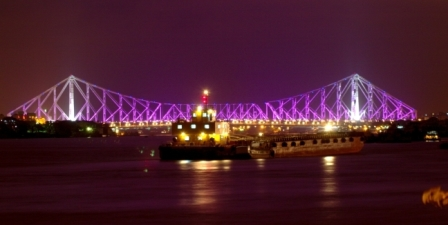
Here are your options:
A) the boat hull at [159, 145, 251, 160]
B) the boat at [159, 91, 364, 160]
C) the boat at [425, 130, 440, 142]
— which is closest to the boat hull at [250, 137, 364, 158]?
the boat at [159, 91, 364, 160]

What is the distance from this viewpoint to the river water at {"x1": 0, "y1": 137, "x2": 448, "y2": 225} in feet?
61.1

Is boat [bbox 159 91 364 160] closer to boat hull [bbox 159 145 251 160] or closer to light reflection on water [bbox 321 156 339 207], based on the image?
boat hull [bbox 159 145 251 160]

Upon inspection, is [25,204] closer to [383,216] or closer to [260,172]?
[383,216]

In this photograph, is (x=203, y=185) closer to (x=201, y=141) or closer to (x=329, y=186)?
(x=329, y=186)

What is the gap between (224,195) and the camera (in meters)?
23.6

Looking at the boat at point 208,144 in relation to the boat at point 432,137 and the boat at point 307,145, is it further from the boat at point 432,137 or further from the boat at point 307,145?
the boat at point 432,137

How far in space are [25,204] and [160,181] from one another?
782cm

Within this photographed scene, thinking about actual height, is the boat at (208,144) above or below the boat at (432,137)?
below

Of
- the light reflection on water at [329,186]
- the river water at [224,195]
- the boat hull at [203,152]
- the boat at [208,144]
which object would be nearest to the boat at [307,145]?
the boat at [208,144]

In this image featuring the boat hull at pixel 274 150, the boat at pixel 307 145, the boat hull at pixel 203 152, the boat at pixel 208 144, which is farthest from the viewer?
the boat at pixel 307 145

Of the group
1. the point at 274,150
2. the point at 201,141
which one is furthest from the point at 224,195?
the point at 274,150

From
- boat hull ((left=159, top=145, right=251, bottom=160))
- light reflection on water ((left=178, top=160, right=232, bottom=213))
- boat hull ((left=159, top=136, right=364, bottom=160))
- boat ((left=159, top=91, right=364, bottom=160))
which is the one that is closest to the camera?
Answer: light reflection on water ((left=178, top=160, right=232, bottom=213))

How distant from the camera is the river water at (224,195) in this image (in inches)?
733

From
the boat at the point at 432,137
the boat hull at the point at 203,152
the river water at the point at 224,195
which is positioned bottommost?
the river water at the point at 224,195
